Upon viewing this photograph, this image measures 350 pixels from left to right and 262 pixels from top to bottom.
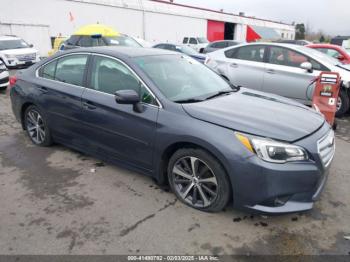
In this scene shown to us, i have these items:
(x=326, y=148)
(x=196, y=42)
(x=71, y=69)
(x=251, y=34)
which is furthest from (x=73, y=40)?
(x=251, y=34)

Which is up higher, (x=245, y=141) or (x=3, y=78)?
(x=245, y=141)

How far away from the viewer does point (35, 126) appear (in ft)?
16.0

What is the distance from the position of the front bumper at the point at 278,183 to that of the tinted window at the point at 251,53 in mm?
4961

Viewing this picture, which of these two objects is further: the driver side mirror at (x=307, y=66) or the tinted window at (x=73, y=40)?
the tinted window at (x=73, y=40)

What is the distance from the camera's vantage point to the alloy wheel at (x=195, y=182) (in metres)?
3.14

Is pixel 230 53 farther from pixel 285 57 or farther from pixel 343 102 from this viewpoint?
pixel 343 102

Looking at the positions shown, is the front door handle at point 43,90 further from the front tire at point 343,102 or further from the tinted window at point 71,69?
the front tire at point 343,102

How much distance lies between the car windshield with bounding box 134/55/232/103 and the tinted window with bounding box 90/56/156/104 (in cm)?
16

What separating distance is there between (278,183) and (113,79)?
2233 millimetres

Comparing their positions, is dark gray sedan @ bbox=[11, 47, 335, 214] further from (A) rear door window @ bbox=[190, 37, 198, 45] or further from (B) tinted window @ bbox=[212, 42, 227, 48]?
(A) rear door window @ bbox=[190, 37, 198, 45]

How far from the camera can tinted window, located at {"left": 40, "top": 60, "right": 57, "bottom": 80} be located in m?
4.54

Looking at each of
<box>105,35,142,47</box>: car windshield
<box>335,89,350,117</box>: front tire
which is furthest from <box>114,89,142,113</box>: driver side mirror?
<box>105,35,142,47</box>: car windshield

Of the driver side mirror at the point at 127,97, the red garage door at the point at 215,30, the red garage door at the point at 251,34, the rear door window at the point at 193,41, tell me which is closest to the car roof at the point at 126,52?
the driver side mirror at the point at 127,97

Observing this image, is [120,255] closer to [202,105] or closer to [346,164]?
[202,105]
